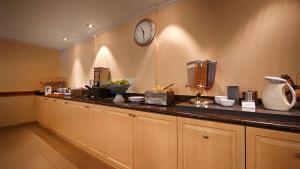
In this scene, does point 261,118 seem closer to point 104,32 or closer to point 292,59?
point 292,59

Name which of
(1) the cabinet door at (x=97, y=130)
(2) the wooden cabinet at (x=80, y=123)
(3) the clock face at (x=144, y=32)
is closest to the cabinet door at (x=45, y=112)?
(2) the wooden cabinet at (x=80, y=123)

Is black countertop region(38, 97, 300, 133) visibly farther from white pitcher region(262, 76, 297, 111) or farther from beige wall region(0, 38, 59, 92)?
beige wall region(0, 38, 59, 92)

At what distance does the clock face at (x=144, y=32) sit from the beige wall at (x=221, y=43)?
81 mm

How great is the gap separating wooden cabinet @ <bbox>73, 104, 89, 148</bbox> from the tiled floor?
0.57 feet

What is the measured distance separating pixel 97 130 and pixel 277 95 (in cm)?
200

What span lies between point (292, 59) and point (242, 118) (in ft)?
2.31

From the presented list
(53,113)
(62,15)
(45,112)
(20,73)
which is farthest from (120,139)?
(20,73)

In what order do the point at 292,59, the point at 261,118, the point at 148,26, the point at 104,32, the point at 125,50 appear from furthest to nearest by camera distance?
the point at 104,32 < the point at 125,50 < the point at 148,26 < the point at 292,59 < the point at 261,118

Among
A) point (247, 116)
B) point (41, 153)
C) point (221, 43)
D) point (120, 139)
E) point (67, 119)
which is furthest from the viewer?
point (67, 119)

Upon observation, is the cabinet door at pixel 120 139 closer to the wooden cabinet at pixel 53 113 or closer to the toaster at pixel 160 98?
the toaster at pixel 160 98

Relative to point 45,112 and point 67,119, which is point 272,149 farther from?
point 45,112

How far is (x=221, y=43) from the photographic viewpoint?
5.39 ft

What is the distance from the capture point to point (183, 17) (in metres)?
1.95

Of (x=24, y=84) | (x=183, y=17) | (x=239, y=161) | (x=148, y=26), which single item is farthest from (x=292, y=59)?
(x=24, y=84)
